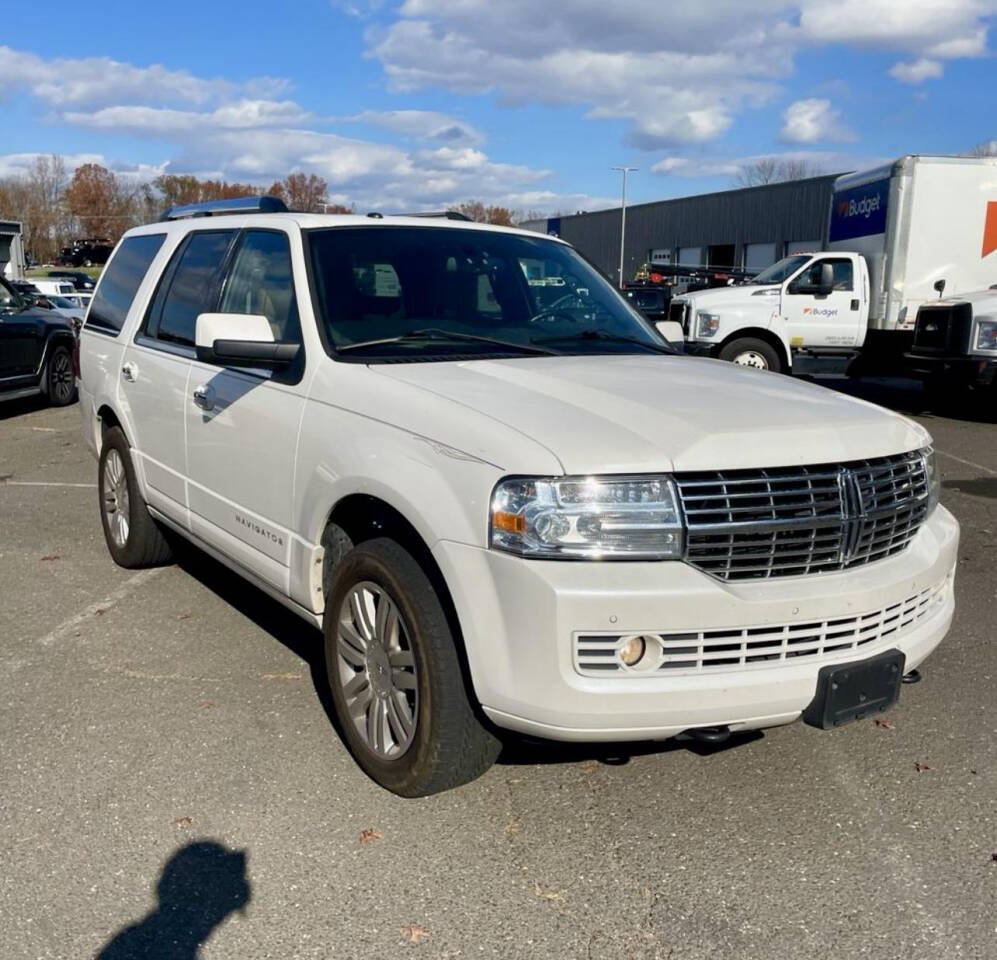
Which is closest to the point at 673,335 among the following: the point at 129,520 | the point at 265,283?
the point at 265,283

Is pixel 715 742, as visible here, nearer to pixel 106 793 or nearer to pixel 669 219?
pixel 106 793

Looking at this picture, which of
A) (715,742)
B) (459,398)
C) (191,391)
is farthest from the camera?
(191,391)

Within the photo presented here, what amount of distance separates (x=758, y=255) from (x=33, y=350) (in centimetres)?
3893

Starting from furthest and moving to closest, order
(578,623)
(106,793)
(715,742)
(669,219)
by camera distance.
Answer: (669,219) < (106,793) < (715,742) < (578,623)

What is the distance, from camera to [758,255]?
46281 millimetres

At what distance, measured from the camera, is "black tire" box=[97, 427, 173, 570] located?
17.9ft

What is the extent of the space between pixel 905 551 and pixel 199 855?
2.40m

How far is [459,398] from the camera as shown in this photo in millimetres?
3143

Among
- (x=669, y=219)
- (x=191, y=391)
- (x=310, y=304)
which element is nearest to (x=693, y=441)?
(x=310, y=304)

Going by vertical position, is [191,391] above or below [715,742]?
above

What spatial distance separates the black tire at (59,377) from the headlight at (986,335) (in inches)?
439

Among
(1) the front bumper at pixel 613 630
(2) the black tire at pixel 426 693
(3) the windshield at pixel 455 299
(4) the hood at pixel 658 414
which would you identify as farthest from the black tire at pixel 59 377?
(1) the front bumper at pixel 613 630

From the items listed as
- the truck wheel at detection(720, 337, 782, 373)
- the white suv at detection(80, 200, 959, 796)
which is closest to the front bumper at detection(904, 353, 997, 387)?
the truck wheel at detection(720, 337, 782, 373)

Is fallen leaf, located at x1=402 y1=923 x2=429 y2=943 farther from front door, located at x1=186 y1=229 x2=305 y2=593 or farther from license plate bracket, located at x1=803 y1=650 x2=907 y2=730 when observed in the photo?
front door, located at x1=186 y1=229 x2=305 y2=593
